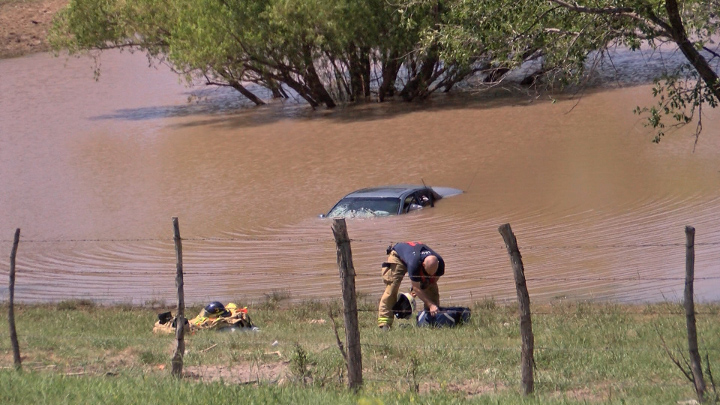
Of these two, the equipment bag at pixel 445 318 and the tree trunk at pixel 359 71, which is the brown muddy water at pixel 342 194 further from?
the tree trunk at pixel 359 71

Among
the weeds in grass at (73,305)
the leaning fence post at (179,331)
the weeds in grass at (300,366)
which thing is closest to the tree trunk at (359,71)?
the weeds in grass at (73,305)

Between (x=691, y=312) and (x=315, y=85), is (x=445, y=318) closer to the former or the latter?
(x=691, y=312)

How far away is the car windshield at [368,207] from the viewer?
18.3 metres

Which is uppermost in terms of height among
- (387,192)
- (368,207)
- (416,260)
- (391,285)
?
(416,260)

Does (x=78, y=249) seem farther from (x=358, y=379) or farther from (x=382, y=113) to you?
(x=382, y=113)

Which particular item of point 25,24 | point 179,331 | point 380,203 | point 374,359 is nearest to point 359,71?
point 380,203

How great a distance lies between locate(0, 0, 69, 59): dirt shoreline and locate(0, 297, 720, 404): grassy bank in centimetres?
5724

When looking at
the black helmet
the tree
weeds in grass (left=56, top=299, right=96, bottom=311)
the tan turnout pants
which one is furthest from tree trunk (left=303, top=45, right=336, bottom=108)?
the tan turnout pants

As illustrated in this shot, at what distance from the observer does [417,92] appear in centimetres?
3719

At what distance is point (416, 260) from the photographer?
10531 mm

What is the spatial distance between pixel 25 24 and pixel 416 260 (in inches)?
2501

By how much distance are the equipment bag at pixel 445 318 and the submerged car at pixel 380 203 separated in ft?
24.4

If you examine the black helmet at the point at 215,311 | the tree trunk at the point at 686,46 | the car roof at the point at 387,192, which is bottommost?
the black helmet at the point at 215,311

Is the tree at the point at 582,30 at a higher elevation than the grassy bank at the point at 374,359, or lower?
higher
